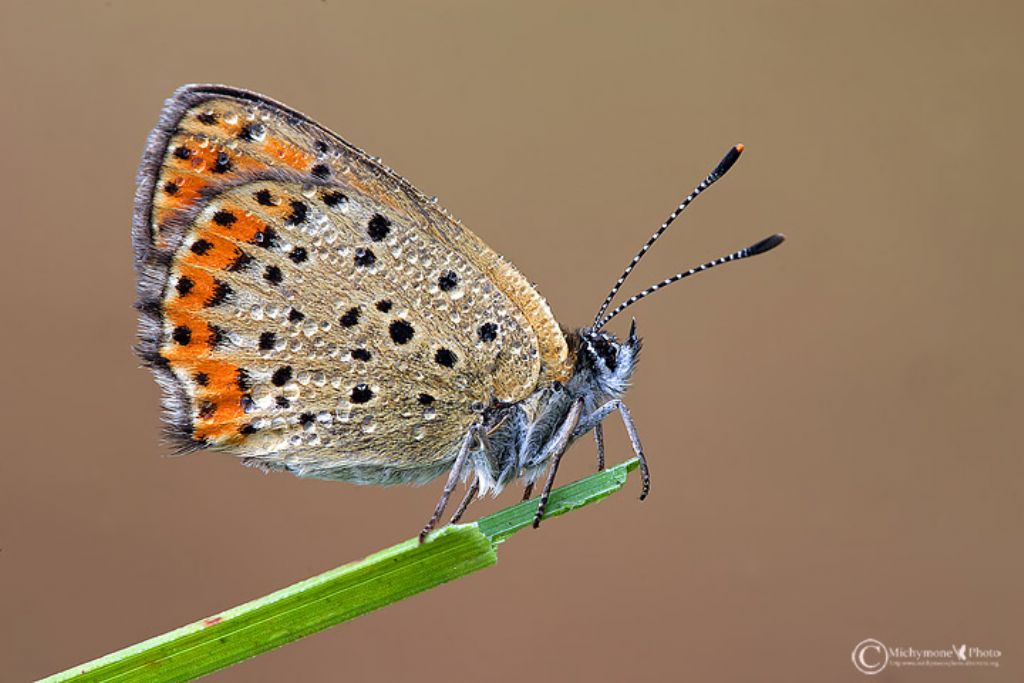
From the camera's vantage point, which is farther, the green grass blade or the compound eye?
the compound eye

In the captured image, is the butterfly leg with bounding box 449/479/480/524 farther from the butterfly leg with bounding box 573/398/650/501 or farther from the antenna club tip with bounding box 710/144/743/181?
the antenna club tip with bounding box 710/144/743/181

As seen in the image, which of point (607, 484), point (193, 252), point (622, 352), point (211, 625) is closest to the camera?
point (211, 625)

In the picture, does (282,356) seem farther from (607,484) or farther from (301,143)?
(607,484)

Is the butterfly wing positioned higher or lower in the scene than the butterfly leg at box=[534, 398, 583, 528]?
higher

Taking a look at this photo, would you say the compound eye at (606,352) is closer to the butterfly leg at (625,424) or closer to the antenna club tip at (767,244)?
the butterfly leg at (625,424)

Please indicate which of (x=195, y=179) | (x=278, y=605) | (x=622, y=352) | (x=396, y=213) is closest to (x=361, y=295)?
(x=396, y=213)

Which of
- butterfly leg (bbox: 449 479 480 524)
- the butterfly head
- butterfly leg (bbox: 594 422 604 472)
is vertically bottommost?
butterfly leg (bbox: 449 479 480 524)

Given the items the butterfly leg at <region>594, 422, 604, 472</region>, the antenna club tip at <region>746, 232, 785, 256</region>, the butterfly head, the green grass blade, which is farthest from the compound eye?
the green grass blade
